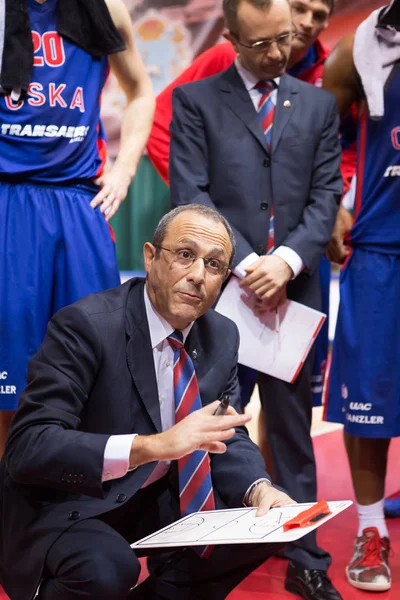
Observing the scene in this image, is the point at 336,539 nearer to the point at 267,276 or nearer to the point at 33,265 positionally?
the point at 267,276

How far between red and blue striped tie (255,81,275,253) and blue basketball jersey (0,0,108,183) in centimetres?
61

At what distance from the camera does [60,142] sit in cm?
295

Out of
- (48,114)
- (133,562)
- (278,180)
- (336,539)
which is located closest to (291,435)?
(336,539)

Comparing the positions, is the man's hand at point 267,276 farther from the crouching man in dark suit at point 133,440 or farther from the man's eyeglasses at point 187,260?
the man's eyeglasses at point 187,260

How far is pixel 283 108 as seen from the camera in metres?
3.22

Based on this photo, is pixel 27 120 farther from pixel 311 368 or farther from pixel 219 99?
pixel 311 368

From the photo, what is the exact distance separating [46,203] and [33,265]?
199 millimetres

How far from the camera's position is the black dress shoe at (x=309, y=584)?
118 inches

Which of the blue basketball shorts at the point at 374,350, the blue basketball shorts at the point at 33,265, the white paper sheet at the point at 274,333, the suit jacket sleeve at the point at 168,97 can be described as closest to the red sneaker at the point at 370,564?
the blue basketball shorts at the point at 374,350

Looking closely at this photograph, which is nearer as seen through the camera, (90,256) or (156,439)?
(156,439)

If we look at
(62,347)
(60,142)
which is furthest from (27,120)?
(62,347)

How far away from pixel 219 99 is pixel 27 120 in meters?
0.69

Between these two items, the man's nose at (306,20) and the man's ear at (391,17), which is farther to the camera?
the man's nose at (306,20)

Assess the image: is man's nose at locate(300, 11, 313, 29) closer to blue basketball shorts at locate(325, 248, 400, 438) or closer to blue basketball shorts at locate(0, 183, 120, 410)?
blue basketball shorts at locate(325, 248, 400, 438)
